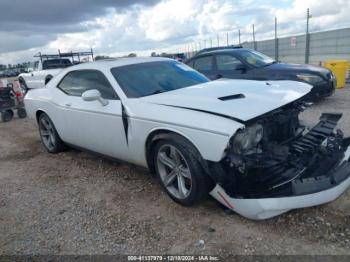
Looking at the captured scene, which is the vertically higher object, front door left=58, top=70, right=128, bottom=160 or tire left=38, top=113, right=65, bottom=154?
front door left=58, top=70, right=128, bottom=160

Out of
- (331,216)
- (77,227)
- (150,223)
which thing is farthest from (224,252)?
(77,227)

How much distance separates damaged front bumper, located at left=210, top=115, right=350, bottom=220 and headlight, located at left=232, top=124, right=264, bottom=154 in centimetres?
34

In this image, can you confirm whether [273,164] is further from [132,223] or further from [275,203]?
[132,223]

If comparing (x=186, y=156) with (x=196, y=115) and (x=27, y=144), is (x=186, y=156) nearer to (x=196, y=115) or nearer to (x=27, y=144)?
(x=196, y=115)

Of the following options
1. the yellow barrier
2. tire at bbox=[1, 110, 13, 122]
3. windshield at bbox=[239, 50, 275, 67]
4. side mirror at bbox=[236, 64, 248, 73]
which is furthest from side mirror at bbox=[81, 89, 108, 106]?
the yellow barrier

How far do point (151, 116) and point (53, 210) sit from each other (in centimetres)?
156

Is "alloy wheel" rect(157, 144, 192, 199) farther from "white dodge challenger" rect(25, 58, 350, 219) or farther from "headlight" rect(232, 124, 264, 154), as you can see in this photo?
"headlight" rect(232, 124, 264, 154)

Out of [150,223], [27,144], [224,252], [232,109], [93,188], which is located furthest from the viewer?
[27,144]

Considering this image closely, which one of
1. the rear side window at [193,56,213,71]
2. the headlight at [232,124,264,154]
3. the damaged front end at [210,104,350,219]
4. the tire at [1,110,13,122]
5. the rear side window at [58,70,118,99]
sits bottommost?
the tire at [1,110,13,122]

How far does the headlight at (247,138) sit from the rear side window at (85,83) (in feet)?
5.48

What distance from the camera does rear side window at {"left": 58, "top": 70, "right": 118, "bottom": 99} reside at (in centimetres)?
388

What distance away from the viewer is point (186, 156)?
2938 millimetres

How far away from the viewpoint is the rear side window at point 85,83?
153 inches

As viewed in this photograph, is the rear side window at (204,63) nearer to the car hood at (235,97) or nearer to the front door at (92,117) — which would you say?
the front door at (92,117)
